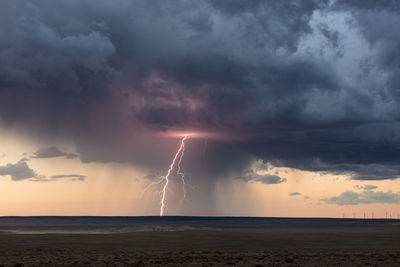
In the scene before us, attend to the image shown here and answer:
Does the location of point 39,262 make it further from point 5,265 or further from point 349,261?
point 349,261

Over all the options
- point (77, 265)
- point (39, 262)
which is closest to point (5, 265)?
point (39, 262)

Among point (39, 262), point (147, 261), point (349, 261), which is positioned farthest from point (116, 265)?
point (349, 261)

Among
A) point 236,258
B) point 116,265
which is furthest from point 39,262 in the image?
point 236,258

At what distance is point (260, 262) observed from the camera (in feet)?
135

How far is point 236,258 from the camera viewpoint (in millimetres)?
44375

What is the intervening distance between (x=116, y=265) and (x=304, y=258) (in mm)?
17145

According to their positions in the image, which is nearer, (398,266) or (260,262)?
(398,266)

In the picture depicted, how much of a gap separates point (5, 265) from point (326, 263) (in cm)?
2700

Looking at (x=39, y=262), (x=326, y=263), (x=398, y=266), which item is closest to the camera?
(x=398, y=266)

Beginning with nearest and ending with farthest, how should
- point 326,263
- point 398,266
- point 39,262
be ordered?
point 398,266, point 326,263, point 39,262

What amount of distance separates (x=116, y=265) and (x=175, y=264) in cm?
509

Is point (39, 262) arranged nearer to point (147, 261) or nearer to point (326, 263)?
point (147, 261)

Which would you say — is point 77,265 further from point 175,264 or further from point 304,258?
point 304,258

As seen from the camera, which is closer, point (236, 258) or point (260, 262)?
point (260, 262)
